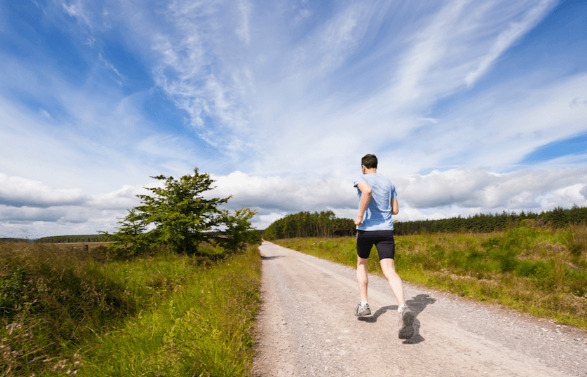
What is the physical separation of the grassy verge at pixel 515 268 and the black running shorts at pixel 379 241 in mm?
2892

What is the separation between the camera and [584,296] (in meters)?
4.70

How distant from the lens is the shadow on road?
3291 mm

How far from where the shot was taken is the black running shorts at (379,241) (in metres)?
3.57

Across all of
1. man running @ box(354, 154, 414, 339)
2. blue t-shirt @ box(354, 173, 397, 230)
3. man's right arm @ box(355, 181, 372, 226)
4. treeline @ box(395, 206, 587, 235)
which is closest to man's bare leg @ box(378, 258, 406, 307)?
man running @ box(354, 154, 414, 339)

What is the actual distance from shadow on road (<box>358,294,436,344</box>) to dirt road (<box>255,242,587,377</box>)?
1 centimetres

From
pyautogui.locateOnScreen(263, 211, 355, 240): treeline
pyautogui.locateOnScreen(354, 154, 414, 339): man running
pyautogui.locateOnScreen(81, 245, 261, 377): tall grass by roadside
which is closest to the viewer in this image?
pyautogui.locateOnScreen(81, 245, 261, 377): tall grass by roadside

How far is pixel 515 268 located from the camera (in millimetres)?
6809

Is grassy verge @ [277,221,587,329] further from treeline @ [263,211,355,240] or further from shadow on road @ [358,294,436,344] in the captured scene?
treeline @ [263,211,355,240]

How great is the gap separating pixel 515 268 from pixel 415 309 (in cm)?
430

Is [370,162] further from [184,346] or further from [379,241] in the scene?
[184,346]

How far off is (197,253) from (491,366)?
41.3 feet

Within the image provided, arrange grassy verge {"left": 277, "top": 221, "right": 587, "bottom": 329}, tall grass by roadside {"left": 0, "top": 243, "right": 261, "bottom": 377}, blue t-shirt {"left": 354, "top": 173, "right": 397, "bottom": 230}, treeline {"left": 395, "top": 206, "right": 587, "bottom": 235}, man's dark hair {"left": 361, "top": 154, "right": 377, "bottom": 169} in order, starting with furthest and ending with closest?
Result: 1. treeline {"left": 395, "top": 206, "right": 587, "bottom": 235}
2. grassy verge {"left": 277, "top": 221, "right": 587, "bottom": 329}
3. man's dark hair {"left": 361, "top": 154, "right": 377, "bottom": 169}
4. blue t-shirt {"left": 354, "top": 173, "right": 397, "bottom": 230}
5. tall grass by roadside {"left": 0, "top": 243, "right": 261, "bottom": 377}

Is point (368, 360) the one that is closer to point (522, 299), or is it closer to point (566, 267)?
point (522, 299)

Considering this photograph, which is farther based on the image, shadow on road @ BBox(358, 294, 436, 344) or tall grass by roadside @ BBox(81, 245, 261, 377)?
shadow on road @ BBox(358, 294, 436, 344)
